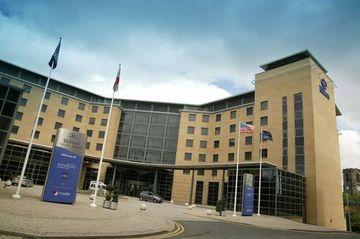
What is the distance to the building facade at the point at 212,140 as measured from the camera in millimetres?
46562

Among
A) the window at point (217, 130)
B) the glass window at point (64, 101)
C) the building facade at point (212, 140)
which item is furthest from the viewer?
the glass window at point (64, 101)

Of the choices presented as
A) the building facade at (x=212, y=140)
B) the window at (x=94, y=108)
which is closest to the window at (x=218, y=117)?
the building facade at (x=212, y=140)

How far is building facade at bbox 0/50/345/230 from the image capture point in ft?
153

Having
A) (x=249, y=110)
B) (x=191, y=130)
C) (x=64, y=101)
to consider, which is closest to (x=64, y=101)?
(x=64, y=101)

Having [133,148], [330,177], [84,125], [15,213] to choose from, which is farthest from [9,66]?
[330,177]

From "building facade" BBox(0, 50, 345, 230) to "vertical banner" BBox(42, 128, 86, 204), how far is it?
29.1m

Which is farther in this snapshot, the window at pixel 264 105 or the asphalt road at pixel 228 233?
the window at pixel 264 105

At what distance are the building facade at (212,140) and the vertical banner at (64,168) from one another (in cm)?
2906

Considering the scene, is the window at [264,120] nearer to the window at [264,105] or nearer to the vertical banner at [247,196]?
the window at [264,105]

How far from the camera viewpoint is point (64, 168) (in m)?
20.8

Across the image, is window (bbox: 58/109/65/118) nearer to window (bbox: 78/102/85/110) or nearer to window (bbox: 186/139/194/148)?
window (bbox: 78/102/85/110)

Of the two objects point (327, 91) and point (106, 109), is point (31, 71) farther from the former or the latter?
point (327, 91)

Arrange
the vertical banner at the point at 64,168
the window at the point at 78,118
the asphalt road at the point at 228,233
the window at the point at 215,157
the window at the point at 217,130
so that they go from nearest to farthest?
the asphalt road at the point at 228,233 → the vertical banner at the point at 64,168 → the window at the point at 215,157 → the window at the point at 217,130 → the window at the point at 78,118

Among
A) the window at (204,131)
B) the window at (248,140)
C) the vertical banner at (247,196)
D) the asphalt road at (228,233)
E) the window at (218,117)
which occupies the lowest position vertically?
the asphalt road at (228,233)
